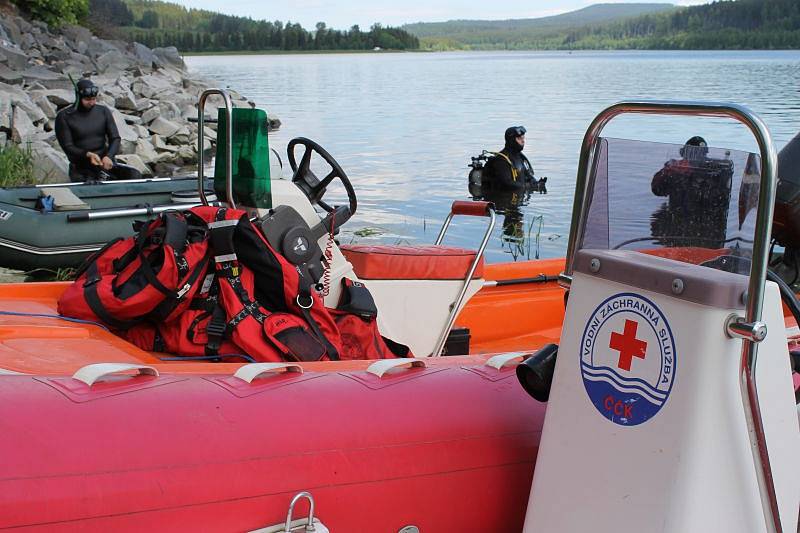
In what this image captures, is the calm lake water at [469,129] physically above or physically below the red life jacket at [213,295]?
below

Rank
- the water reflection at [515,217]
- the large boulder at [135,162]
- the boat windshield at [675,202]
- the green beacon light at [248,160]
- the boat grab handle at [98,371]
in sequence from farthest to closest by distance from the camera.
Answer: the large boulder at [135,162], the water reflection at [515,217], the green beacon light at [248,160], the boat grab handle at [98,371], the boat windshield at [675,202]

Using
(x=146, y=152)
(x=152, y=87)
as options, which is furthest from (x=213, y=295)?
(x=152, y=87)

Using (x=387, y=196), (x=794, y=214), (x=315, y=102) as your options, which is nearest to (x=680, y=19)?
(x=315, y=102)

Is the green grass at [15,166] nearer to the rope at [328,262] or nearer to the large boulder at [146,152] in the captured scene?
the large boulder at [146,152]

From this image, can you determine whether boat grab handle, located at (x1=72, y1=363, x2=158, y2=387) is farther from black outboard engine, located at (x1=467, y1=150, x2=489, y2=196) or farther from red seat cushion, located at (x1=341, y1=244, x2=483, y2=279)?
black outboard engine, located at (x1=467, y1=150, x2=489, y2=196)

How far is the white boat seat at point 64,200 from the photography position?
7.18 meters

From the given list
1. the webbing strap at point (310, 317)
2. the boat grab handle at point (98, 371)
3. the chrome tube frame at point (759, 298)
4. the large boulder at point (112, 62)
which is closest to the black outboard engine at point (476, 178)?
the webbing strap at point (310, 317)

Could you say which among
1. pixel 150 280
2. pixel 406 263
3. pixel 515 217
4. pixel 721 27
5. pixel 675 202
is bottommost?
pixel 515 217

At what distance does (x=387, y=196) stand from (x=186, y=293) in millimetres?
11443

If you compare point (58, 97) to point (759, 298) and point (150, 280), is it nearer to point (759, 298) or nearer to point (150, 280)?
point (150, 280)

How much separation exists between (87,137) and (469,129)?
1666 centimetres

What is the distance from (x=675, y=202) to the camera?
2.13 meters

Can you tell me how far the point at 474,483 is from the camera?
2297 millimetres

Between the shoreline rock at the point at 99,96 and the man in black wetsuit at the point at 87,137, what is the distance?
583 millimetres
